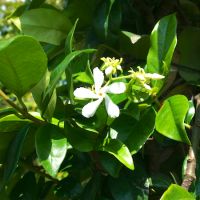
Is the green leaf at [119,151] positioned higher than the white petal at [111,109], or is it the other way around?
the white petal at [111,109]

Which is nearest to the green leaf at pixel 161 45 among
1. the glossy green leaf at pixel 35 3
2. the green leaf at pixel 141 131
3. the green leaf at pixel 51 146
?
the green leaf at pixel 141 131

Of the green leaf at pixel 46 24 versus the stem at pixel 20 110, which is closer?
the stem at pixel 20 110

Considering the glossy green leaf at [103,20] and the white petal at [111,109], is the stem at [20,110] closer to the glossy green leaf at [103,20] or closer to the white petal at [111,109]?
the white petal at [111,109]

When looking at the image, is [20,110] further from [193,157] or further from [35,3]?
[35,3]

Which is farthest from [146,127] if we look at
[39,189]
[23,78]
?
[39,189]

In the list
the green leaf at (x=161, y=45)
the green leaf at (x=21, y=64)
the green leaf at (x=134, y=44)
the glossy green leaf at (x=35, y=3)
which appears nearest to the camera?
the green leaf at (x=21, y=64)
